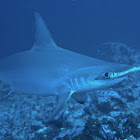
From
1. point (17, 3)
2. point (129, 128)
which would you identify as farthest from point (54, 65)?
point (17, 3)

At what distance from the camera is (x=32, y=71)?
441 cm

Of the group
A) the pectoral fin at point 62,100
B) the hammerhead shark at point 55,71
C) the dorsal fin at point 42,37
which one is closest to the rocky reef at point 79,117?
the pectoral fin at point 62,100

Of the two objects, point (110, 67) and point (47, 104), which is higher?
point (110, 67)

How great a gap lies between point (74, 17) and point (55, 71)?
39.3 metres

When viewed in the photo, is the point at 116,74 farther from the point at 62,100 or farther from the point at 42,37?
the point at 42,37

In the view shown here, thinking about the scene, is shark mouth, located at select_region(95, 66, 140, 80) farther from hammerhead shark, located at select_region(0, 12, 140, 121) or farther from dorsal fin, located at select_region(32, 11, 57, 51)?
dorsal fin, located at select_region(32, 11, 57, 51)

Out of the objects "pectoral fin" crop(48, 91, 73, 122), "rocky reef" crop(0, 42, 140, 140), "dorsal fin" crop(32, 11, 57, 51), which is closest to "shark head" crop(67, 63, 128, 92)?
"pectoral fin" crop(48, 91, 73, 122)

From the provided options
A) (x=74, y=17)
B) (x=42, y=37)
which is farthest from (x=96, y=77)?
(x=74, y=17)

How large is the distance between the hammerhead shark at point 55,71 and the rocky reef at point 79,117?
566 millimetres

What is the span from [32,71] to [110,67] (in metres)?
2.13

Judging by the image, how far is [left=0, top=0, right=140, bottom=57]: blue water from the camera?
31.8m

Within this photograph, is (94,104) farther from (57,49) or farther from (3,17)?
(3,17)

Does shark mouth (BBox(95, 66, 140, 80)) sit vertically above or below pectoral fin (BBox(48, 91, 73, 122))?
above

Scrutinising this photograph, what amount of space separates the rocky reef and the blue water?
22840 mm
